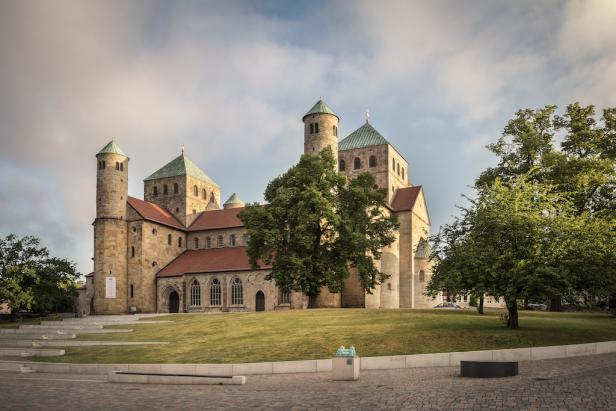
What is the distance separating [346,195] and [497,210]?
23.9 meters

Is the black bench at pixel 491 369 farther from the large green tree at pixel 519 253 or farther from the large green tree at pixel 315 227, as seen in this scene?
the large green tree at pixel 315 227

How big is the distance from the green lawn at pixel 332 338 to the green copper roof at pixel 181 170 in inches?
1893

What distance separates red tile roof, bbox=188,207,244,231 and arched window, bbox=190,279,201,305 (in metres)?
9.57

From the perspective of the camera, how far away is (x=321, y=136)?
203ft

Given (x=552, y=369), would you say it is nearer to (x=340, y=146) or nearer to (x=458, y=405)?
(x=458, y=405)

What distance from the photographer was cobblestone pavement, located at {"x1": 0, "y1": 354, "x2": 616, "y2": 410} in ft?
44.7

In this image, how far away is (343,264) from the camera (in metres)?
49.9

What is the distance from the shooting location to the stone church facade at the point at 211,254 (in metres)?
62.2

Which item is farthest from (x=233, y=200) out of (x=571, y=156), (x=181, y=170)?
(x=571, y=156)

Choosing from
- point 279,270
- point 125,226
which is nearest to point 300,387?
point 279,270

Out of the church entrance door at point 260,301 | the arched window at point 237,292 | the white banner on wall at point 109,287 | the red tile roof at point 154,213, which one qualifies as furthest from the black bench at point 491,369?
the red tile roof at point 154,213

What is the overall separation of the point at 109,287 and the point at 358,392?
5375 cm

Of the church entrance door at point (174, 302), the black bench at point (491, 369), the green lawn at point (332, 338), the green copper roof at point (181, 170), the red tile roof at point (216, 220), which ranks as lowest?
the church entrance door at point (174, 302)

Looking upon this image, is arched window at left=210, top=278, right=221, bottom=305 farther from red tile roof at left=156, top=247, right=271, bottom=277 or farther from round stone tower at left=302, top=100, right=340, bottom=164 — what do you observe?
round stone tower at left=302, top=100, right=340, bottom=164
